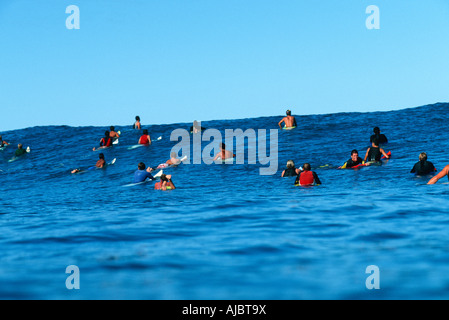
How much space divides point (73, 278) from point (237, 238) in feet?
11.7

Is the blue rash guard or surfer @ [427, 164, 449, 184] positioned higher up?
surfer @ [427, 164, 449, 184]

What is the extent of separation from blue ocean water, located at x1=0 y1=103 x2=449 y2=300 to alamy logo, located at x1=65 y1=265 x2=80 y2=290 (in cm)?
11

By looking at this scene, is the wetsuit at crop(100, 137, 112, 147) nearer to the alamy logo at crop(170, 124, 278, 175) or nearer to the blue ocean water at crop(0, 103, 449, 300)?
the alamy logo at crop(170, 124, 278, 175)

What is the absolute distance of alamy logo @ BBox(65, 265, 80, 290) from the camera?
20.6 feet

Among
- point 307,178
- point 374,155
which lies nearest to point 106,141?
point 374,155

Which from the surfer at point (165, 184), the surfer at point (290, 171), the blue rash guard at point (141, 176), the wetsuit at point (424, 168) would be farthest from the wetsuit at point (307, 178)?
the blue rash guard at point (141, 176)

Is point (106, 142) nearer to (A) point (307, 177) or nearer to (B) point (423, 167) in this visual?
(A) point (307, 177)

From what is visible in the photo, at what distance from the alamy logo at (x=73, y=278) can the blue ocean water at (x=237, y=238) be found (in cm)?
11

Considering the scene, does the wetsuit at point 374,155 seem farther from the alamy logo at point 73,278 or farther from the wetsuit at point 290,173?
the alamy logo at point 73,278

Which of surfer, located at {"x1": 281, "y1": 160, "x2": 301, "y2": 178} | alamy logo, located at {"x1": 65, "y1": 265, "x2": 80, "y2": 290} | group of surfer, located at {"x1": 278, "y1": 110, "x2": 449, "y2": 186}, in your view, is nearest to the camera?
alamy logo, located at {"x1": 65, "y1": 265, "x2": 80, "y2": 290}

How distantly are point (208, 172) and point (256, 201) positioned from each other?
36.6ft

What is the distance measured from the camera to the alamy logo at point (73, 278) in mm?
6276

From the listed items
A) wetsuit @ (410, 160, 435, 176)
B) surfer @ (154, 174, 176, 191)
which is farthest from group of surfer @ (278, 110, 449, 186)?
surfer @ (154, 174, 176, 191)

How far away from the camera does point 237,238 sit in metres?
9.09
